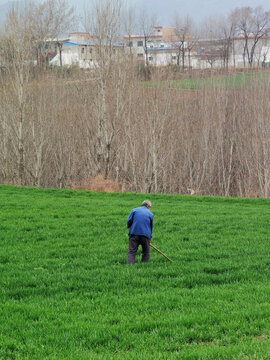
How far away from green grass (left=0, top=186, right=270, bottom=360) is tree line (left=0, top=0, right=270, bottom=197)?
57.5ft

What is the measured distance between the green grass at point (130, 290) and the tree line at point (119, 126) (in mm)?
17525

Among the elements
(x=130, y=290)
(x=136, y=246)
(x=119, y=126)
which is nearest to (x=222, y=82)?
(x=119, y=126)

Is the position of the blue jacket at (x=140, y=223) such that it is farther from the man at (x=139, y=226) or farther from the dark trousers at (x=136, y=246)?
the dark trousers at (x=136, y=246)

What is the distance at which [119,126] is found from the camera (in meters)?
36.4

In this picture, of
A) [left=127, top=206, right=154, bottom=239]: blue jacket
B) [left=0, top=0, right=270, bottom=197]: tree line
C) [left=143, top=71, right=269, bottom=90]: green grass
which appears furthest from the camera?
[left=143, top=71, right=269, bottom=90]: green grass

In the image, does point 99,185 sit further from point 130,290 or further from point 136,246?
point 130,290

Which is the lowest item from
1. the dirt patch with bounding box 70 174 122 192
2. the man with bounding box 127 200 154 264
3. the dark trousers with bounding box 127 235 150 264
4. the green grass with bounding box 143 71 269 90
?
the dark trousers with bounding box 127 235 150 264

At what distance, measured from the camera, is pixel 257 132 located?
41.7 meters

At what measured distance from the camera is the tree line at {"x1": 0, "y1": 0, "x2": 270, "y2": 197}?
33656 millimetres

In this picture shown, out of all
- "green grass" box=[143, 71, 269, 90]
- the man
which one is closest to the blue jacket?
the man

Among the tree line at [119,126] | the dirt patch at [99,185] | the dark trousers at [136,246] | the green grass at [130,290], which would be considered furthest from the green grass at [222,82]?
the dark trousers at [136,246]

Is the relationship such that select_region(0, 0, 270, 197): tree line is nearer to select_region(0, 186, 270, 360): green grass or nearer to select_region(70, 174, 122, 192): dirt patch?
select_region(70, 174, 122, 192): dirt patch

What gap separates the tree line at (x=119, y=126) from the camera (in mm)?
33656

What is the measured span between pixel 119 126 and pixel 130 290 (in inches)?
1097
